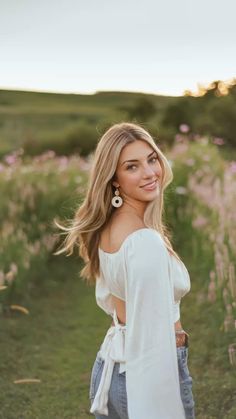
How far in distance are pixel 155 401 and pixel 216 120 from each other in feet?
64.4

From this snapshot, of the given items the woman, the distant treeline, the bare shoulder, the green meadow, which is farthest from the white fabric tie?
the distant treeline

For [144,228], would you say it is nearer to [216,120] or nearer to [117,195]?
[117,195]

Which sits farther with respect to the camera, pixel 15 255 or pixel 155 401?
pixel 15 255

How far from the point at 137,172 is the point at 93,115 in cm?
3562

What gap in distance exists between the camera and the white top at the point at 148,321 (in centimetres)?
244

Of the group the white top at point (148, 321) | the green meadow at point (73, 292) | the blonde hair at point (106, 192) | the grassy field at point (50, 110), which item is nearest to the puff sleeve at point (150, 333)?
the white top at point (148, 321)

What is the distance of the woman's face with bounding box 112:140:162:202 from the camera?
267 centimetres

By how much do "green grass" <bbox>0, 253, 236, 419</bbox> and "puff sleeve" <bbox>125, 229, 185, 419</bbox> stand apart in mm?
1726

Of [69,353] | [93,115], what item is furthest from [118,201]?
[93,115]

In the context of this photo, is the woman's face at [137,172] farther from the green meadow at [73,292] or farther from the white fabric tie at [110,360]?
the green meadow at [73,292]

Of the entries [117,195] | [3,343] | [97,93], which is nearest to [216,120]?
[3,343]

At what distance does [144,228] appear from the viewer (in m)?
2.54

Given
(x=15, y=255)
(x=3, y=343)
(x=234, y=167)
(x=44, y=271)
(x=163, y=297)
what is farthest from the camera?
(x=44, y=271)

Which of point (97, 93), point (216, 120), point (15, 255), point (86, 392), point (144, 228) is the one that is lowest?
point (86, 392)
